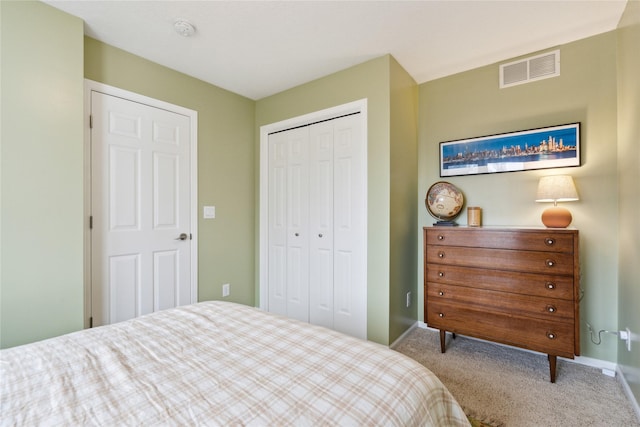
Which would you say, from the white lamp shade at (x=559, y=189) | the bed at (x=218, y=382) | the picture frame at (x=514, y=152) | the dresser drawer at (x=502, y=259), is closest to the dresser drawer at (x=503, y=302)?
the dresser drawer at (x=502, y=259)

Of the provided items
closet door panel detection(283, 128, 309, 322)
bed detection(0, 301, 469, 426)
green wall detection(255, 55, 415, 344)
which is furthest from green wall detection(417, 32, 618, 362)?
bed detection(0, 301, 469, 426)

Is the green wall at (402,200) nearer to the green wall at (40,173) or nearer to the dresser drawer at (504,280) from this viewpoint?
the dresser drawer at (504,280)

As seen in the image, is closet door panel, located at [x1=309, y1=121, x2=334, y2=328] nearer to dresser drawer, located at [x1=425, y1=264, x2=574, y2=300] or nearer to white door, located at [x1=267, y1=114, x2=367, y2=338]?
white door, located at [x1=267, y1=114, x2=367, y2=338]

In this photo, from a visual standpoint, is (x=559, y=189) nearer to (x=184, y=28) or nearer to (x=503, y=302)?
(x=503, y=302)

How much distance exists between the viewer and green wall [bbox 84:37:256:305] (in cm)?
253

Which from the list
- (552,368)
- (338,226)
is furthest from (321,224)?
(552,368)

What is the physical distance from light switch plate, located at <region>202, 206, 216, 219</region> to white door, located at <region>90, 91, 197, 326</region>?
166 millimetres

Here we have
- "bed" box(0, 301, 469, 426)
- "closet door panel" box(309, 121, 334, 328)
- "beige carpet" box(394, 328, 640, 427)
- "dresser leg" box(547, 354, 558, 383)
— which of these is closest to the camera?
"bed" box(0, 301, 469, 426)

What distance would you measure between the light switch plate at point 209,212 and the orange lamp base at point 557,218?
291 cm

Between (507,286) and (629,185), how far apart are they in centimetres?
96

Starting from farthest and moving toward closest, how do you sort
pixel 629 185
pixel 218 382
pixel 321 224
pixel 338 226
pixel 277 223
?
pixel 277 223 → pixel 321 224 → pixel 338 226 → pixel 629 185 → pixel 218 382

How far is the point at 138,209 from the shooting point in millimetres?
2387

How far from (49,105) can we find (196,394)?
209cm

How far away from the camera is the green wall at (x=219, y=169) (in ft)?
8.31
